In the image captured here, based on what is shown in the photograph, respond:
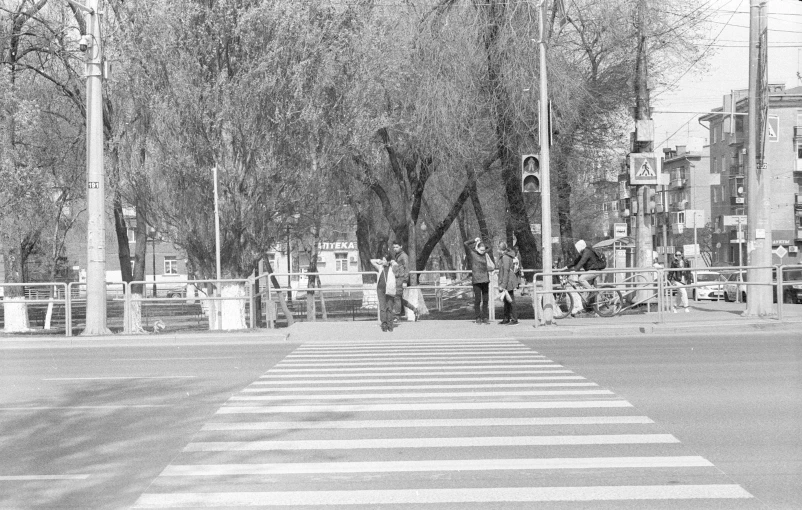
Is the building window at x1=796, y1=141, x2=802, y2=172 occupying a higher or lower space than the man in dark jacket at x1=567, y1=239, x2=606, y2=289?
higher

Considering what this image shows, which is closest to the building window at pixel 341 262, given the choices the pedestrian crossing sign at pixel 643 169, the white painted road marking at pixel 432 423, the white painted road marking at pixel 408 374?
Answer: the pedestrian crossing sign at pixel 643 169

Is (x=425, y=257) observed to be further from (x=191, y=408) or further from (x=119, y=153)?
(x=191, y=408)

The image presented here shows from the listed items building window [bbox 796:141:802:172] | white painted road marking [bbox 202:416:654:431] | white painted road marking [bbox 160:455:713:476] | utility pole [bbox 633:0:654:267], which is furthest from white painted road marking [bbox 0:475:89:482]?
building window [bbox 796:141:802:172]

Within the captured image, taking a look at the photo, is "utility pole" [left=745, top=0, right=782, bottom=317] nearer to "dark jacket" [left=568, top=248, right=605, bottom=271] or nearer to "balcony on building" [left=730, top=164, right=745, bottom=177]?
"dark jacket" [left=568, top=248, right=605, bottom=271]

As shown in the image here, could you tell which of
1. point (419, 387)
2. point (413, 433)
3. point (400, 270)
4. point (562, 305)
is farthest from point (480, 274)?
point (413, 433)

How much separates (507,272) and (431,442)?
13.3 meters

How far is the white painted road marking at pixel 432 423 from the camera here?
8.97 metres

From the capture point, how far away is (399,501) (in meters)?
6.30

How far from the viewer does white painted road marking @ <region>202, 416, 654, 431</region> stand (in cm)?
897

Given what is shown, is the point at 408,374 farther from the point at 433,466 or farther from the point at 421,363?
the point at 433,466

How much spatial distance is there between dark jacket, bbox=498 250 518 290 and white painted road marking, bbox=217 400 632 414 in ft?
36.1

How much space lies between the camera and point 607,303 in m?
22.9

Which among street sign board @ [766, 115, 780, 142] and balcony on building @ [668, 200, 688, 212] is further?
balcony on building @ [668, 200, 688, 212]

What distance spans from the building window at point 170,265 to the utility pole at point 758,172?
7367 cm
